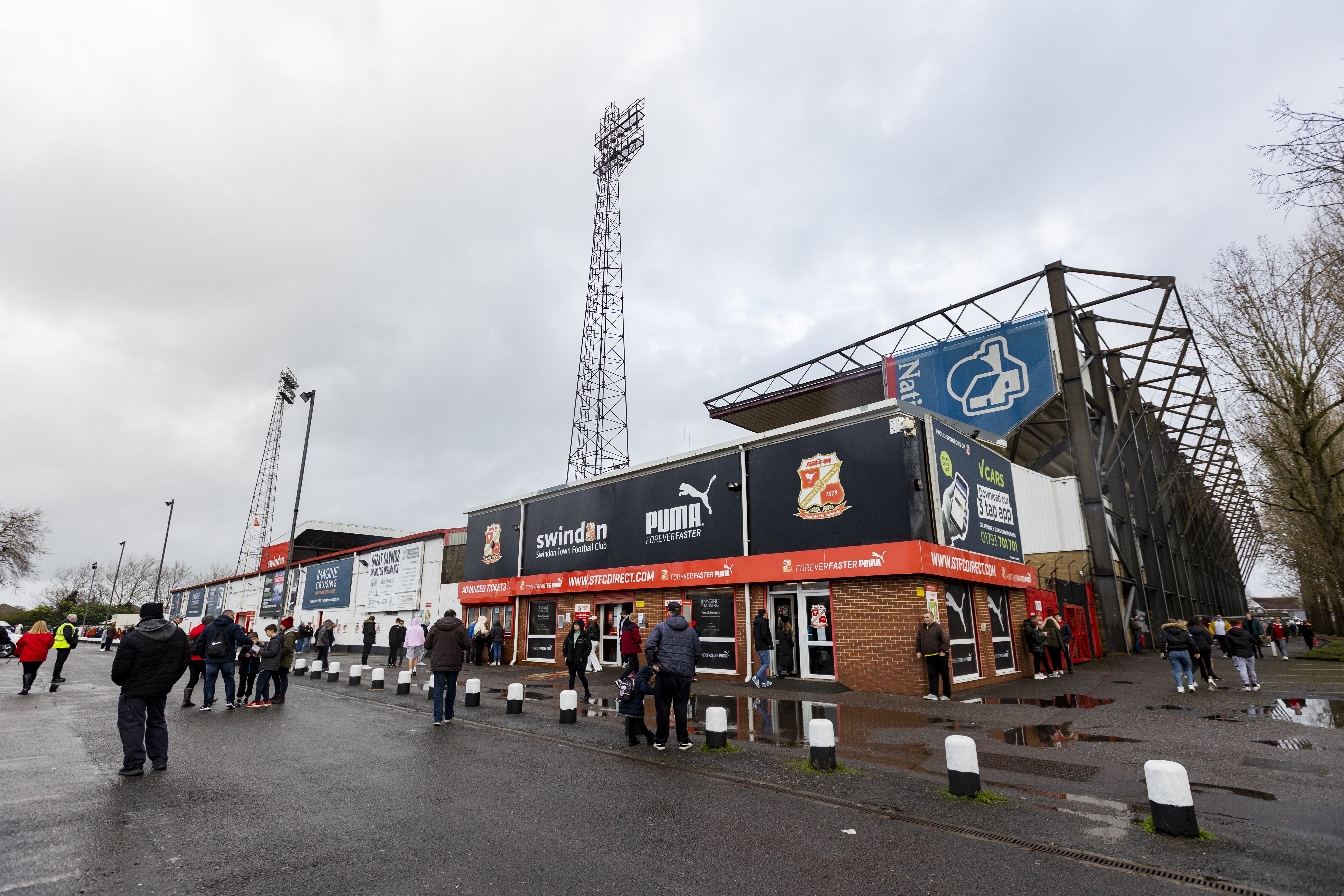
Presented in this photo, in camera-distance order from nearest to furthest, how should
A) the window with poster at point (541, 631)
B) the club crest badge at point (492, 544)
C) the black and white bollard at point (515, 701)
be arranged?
the black and white bollard at point (515, 701) → the window with poster at point (541, 631) → the club crest badge at point (492, 544)

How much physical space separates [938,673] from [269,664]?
43.8ft

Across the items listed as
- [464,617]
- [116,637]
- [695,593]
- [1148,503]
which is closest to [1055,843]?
[695,593]

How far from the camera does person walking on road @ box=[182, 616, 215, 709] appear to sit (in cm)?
1229

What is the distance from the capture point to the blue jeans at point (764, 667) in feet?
49.8

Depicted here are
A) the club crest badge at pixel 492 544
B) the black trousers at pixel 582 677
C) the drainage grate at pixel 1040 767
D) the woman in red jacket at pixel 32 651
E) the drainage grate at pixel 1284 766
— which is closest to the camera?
the drainage grate at pixel 1284 766

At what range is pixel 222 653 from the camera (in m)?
12.0

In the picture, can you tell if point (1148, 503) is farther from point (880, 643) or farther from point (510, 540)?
point (510, 540)

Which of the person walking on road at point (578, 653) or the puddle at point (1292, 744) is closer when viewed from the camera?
the puddle at point (1292, 744)

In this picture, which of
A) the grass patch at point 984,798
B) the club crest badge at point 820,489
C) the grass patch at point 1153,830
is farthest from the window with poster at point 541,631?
the grass patch at point 1153,830

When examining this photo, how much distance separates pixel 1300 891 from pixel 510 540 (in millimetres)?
24402

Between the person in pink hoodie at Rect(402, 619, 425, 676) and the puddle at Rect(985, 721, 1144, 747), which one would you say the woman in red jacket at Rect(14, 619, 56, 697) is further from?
the puddle at Rect(985, 721, 1144, 747)

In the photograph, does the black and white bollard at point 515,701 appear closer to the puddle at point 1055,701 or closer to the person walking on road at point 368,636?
the puddle at point 1055,701

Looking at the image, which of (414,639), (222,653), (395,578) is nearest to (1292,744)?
(222,653)

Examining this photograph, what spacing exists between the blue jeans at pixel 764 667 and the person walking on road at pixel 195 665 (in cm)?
1130
